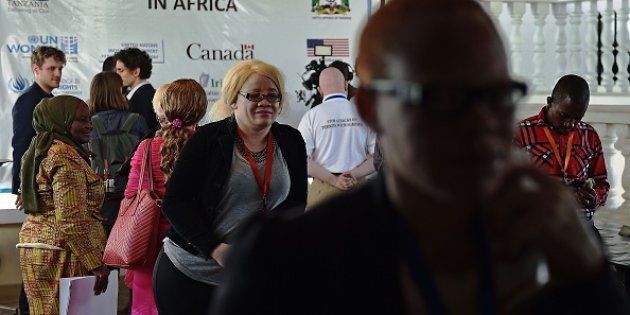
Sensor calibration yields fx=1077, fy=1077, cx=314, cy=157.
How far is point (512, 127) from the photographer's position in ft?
3.79

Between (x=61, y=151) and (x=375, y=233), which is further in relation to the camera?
(x=61, y=151)

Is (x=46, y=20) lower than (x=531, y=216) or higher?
higher

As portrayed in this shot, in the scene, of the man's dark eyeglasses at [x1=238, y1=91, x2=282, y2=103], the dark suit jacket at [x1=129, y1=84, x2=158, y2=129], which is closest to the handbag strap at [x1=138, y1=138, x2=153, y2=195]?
the man's dark eyeglasses at [x1=238, y1=91, x2=282, y2=103]

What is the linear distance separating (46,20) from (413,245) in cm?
835

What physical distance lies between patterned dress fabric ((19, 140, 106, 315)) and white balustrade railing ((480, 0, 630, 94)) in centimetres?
564

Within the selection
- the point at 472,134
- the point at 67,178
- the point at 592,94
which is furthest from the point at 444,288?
A: the point at 592,94

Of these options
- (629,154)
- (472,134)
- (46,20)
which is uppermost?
(46,20)

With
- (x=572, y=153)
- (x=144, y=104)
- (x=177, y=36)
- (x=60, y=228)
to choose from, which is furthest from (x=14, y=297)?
(x=572, y=153)

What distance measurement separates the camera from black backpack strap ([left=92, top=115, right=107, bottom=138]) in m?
7.20

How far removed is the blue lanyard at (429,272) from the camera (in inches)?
46.3

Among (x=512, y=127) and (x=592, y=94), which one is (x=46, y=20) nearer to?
(x=592, y=94)

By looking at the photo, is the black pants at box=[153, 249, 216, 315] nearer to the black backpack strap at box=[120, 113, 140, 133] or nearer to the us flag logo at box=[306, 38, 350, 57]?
the black backpack strap at box=[120, 113, 140, 133]

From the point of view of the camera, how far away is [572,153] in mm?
5660

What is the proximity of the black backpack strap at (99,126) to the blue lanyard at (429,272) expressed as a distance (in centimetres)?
620
